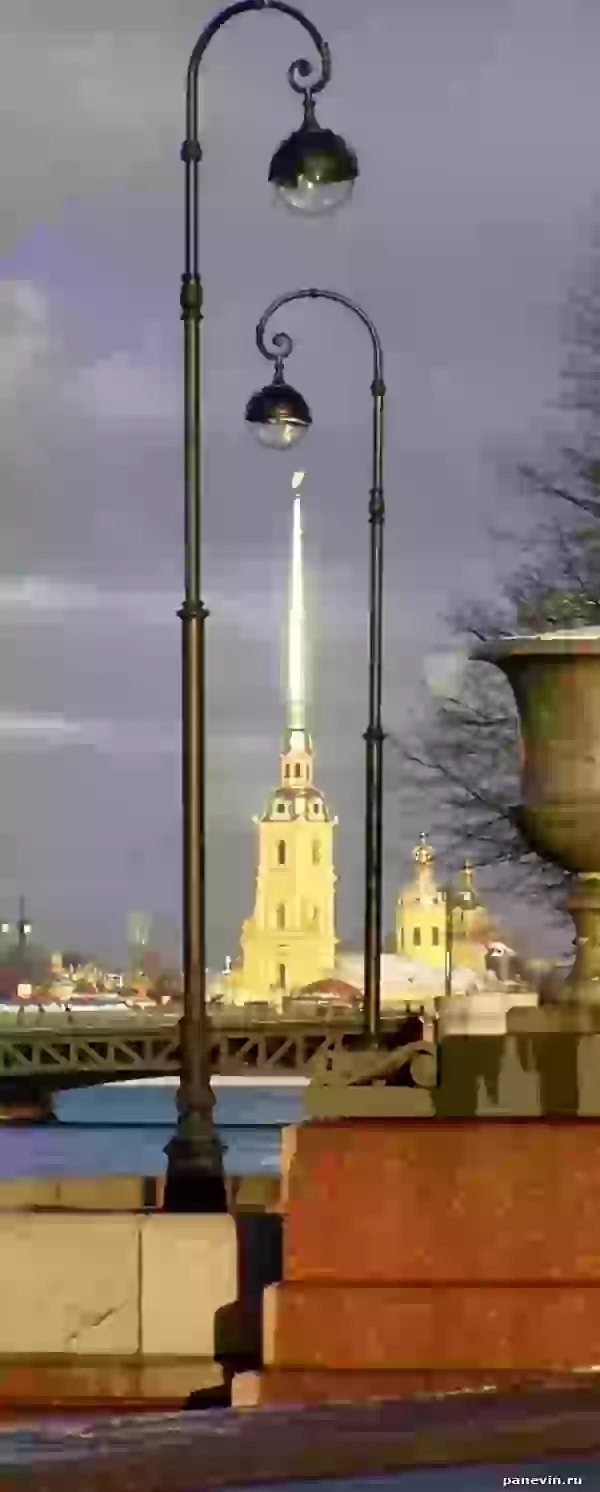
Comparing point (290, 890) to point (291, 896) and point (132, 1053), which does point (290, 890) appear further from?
point (132, 1053)

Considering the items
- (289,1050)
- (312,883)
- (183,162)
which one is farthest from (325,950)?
(183,162)

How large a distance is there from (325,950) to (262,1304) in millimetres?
176385

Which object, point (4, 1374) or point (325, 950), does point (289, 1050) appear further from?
point (325, 950)

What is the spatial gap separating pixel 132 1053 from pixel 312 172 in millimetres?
68491

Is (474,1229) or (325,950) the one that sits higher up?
(325,950)

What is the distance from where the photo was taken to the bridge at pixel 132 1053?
82.4 metres

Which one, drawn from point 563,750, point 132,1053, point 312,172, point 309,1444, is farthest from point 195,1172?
point 132,1053

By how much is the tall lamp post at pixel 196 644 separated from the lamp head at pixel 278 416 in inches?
182

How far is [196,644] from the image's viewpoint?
54.6 ft

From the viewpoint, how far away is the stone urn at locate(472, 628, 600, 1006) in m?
12.5

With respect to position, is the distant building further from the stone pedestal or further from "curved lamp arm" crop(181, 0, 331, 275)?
the stone pedestal

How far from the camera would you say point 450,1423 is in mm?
10250

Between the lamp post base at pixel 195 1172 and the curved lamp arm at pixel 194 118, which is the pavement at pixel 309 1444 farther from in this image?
the curved lamp arm at pixel 194 118

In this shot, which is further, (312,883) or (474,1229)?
(312,883)
